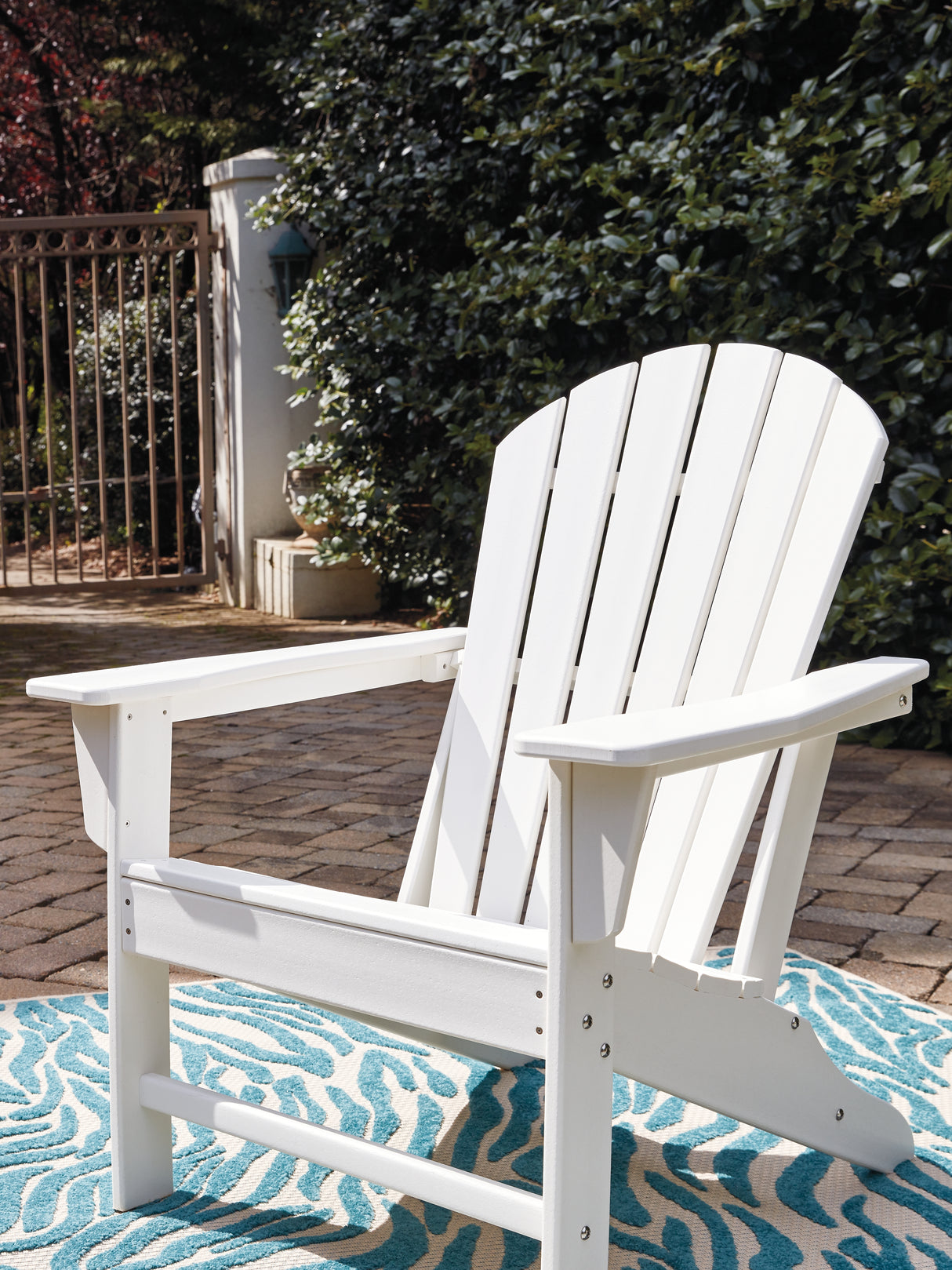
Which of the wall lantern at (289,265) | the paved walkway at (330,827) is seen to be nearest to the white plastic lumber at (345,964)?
the paved walkway at (330,827)

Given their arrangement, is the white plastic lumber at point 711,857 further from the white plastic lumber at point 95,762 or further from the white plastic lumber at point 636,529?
the white plastic lumber at point 95,762

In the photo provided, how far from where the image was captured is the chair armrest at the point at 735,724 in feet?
4.25

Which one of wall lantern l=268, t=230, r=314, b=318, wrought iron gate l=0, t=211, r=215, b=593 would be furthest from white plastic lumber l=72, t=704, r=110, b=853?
wall lantern l=268, t=230, r=314, b=318

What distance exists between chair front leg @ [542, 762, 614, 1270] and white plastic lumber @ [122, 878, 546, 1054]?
34mm

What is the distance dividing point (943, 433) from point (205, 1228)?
3409 millimetres

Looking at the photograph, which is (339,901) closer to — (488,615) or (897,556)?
(488,615)

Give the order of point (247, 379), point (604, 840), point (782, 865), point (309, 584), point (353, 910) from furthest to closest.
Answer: point (247, 379), point (309, 584), point (782, 865), point (353, 910), point (604, 840)

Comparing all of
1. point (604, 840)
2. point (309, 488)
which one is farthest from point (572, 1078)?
point (309, 488)

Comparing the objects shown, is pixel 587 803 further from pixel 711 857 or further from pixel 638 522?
pixel 638 522

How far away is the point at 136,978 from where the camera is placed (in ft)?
5.86

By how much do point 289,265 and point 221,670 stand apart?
5.74 meters

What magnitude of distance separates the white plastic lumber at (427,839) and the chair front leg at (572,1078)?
74cm

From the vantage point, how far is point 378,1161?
1.59 meters

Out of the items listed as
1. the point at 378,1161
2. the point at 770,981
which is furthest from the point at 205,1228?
the point at 770,981
